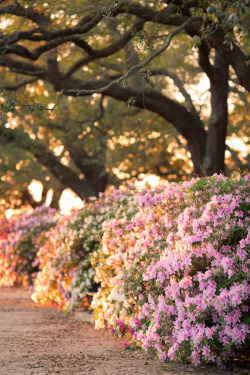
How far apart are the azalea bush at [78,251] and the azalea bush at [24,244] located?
3373mm

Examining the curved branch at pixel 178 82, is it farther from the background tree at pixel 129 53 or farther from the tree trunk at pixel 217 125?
the tree trunk at pixel 217 125

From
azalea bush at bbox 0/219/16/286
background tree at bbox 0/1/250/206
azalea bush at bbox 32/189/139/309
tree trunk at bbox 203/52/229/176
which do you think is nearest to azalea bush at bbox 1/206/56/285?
azalea bush at bbox 0/219/16/286

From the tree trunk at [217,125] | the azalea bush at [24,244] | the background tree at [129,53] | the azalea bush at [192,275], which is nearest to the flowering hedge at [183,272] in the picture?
the azalea bush at [192,275]

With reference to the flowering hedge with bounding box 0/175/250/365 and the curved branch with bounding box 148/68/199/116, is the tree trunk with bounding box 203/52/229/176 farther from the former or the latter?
the flowering hedge with bounding box 0/175/250/365

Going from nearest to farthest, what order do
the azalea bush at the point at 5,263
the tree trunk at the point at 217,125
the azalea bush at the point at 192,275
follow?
the azalea bush at the point at 192,275, the tree trunk at the point at 217,125, the azalea bush at the point at 5,263

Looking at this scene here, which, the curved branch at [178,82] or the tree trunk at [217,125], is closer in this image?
the curved branch at [178,82]

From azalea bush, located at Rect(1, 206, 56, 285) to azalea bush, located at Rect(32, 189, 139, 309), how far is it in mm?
3373

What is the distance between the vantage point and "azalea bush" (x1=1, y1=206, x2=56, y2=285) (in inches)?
645

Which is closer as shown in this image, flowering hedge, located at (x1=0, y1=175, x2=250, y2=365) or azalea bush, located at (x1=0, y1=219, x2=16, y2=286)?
flowering hedge, located at (x1=0, y1=175, x2=250, y2=365)

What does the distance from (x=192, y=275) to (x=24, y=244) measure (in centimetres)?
1117

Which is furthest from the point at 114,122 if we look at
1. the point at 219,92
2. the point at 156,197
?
the point at 156,197

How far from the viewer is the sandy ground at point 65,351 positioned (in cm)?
592

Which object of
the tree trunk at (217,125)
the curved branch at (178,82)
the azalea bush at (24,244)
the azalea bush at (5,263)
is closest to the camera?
the curved branch at (178,82)

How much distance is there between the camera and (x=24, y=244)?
1680 cm
